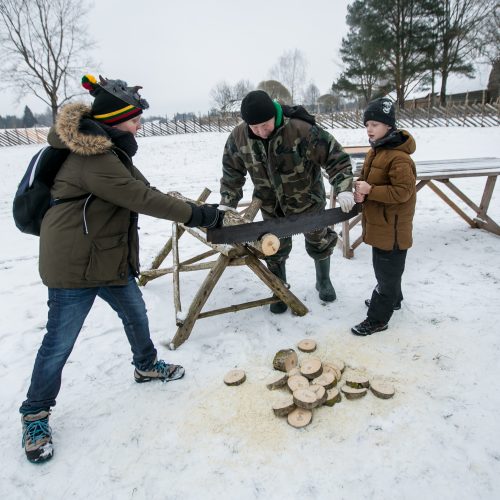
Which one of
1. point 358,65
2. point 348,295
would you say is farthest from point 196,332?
point 358,65

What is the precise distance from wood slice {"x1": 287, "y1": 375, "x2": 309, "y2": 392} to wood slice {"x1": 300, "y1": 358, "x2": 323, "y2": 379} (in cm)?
4

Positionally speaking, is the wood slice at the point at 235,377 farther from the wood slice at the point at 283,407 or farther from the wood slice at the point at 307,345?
the wood slice at the point at 307,345

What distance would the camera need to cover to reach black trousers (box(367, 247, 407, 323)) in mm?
2764

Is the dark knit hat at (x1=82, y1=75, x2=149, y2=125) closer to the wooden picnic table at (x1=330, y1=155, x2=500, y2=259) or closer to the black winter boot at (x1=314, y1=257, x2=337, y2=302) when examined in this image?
the black winter boot at (x1=314, y1=257, x2=337, y2=302)

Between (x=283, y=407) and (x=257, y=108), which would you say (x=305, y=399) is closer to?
(x=283, y=407)

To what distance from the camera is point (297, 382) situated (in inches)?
96.0

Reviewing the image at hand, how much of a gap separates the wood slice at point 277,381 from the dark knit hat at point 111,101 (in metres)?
1.90

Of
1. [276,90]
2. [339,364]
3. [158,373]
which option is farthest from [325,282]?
[276,90]

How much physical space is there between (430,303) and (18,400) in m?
3.45

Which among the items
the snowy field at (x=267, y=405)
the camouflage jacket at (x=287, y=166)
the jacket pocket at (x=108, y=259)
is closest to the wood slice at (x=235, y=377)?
the snowy field at (x=267, y=405)

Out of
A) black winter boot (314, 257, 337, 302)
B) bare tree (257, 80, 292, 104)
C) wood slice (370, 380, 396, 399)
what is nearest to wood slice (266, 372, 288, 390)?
wood slice (370, 380, 396, 399)

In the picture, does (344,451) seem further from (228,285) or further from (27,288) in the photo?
(27,288)

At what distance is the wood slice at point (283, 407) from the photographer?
2236 mm

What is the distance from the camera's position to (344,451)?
1.99 m
